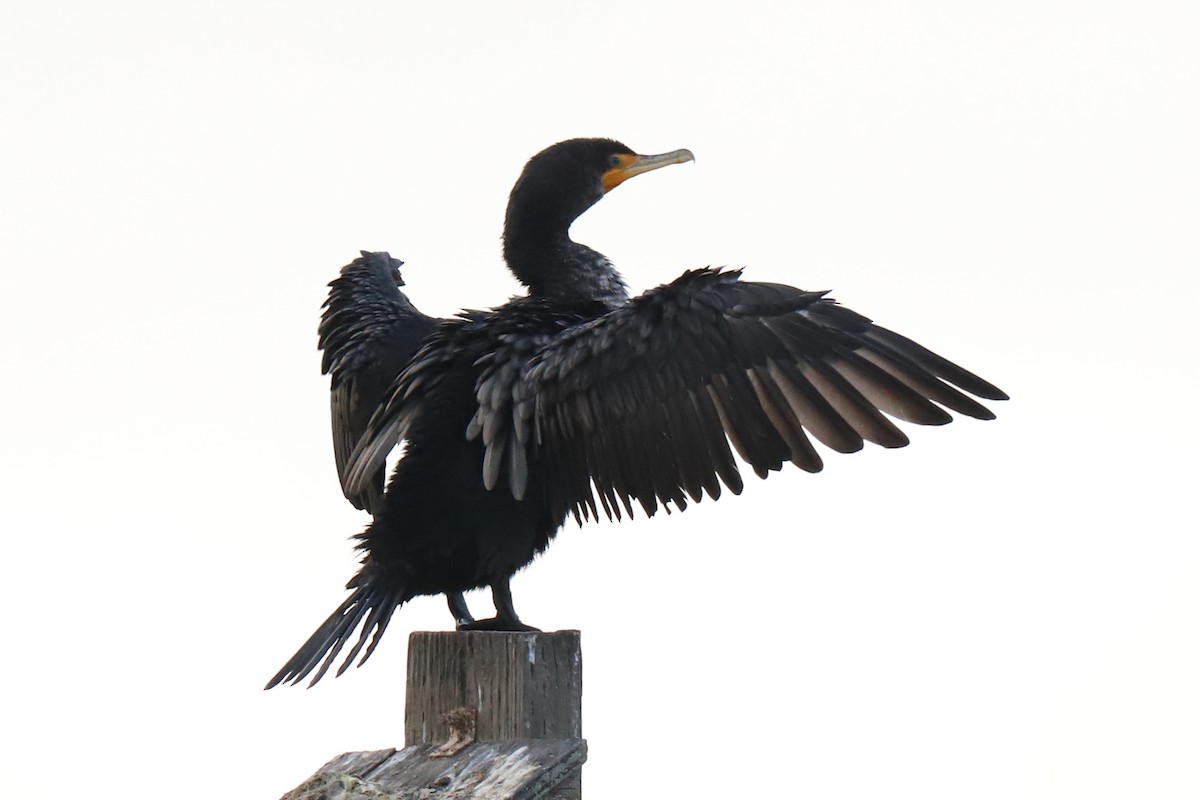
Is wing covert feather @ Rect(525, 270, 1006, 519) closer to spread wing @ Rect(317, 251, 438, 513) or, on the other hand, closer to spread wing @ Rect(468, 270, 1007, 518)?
spread wing @ Rect(468, 270, 1007, 518)

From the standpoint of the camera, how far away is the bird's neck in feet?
16.4

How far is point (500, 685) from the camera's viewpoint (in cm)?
350

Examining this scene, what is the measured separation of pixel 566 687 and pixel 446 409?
1.05m

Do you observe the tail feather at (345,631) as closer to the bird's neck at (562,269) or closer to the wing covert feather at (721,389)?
the wing covert feather at (721,389)

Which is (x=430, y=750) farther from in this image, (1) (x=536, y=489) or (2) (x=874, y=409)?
(2) (x=874, y=409)

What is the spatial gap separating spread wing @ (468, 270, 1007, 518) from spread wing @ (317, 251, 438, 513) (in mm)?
940

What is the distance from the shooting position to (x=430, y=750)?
352 centimetres

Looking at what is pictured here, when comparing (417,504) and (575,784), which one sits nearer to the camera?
(575,784)

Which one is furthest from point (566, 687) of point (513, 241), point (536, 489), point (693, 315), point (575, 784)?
point (513, 241)

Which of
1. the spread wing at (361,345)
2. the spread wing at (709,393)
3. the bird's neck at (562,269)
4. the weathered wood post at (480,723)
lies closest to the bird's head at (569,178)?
the bird's neck at (562,269)

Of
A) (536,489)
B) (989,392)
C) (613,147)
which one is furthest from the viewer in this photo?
(613,147)

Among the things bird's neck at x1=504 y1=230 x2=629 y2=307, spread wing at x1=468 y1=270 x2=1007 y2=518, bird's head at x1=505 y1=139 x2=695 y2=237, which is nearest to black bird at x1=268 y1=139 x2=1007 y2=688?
spread wing at x1=468 y1=270 x2=1007 y2=518

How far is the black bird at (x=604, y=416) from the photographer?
3.97 meters

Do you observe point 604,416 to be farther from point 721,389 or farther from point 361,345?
point 361,345
